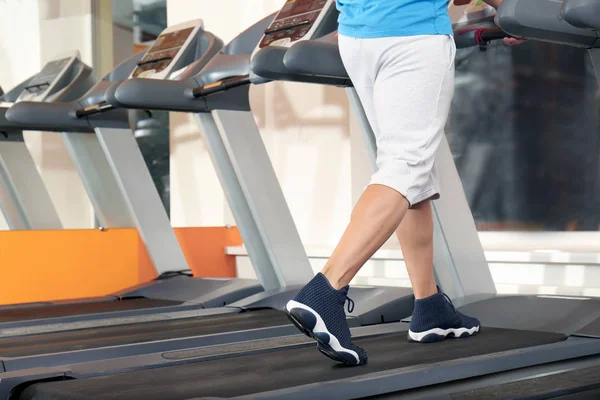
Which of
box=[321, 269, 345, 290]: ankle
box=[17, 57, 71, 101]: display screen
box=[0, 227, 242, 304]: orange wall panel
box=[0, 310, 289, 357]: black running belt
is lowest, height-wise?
box=[0, 227, 242, 304]: orange wall panel

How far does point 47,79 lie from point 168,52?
1360 mm

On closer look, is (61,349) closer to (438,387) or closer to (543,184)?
(438,387)

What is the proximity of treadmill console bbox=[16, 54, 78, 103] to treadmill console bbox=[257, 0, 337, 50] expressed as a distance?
84.9 inches

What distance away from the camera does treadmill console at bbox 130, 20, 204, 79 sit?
433 centimetres

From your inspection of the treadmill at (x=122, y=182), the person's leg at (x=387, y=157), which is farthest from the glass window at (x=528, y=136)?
the person's leg at (x=387, y=157)

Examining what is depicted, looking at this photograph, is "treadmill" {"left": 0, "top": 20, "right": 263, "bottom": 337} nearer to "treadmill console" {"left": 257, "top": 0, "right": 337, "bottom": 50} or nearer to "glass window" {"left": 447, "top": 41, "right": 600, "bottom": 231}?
"treadmill console" {"left": 257, "top": 0, "right": 337, "bottom": 50}

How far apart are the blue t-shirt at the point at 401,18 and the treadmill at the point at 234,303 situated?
105 centimetres

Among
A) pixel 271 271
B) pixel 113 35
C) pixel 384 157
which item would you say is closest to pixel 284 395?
pixel 384 157

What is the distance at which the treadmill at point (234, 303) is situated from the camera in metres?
2.67

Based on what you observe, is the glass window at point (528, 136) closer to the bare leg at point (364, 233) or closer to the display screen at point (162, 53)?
the display screen at point (162, 53)

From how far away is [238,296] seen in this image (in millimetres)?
3961

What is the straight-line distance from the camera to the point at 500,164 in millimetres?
4328

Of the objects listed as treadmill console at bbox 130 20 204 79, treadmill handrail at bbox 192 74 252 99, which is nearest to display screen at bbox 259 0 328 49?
treadmill handrail at bbox 192 74 252 99

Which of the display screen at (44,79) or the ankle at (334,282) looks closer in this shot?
the ankle at (334,282)
